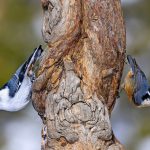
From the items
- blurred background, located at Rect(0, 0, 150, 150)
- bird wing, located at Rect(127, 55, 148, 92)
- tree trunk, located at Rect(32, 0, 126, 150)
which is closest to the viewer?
tree trunk, located at Rect(32, 0, 126, 150)

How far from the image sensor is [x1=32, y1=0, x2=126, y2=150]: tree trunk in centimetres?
401

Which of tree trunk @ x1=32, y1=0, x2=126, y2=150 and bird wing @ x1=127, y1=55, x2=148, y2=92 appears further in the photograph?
bird wing @ x1=127, y1=55, x2=148, y2=92

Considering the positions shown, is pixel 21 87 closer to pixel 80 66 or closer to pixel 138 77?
pixel 80 66

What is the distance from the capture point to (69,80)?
4.02 meters

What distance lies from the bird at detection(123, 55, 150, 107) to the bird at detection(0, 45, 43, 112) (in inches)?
26.9

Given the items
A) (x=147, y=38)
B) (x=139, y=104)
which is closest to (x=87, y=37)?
(x=139, y=104)

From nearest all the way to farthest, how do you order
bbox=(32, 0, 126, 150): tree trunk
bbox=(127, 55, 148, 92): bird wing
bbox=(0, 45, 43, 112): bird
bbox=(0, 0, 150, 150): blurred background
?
bbox=(32, 0, 126, 150): tree trunk → bbox=(0, 45, 43, 112): bird → bbox=(127, 55, 148, 92): bird wing → bbox=(0, 0, 150, 150): blurred background

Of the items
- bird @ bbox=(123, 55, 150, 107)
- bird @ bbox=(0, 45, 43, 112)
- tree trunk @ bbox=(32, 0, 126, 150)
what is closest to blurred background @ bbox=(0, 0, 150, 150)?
bird @ bbox=(123, 55, 150, 107)

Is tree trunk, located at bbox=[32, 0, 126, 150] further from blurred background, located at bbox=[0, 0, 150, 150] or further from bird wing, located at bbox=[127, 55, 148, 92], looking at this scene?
blurred background, located at bbox=[0, 0, 150, 150]

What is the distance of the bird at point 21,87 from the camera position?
13.7ft

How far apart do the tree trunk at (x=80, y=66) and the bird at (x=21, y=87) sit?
0.38 ft

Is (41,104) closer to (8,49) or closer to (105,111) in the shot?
(105,111)

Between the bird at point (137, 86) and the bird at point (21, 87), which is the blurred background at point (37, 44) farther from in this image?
the bird at point (21, 87)

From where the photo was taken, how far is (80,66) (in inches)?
159
